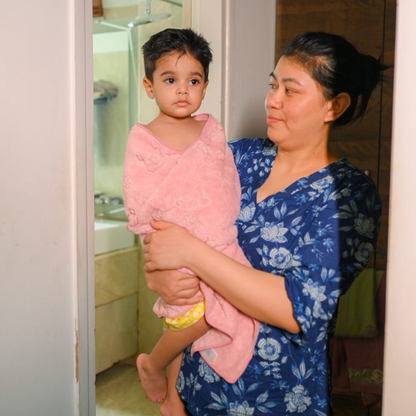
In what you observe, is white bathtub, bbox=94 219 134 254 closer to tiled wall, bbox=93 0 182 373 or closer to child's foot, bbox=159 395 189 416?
tiled wall, bbox=93 0 182 373

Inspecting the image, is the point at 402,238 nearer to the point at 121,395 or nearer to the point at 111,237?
the point at 111,237

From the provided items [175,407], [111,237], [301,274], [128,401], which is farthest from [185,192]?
[128,401]

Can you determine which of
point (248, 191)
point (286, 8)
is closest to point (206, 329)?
point (248, 191)

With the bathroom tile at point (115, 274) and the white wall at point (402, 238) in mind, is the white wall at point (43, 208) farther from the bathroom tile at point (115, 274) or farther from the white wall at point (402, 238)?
the bathroom tile at point (115, 274)

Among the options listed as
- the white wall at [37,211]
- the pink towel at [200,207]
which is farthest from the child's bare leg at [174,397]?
the white wall at [37,211]

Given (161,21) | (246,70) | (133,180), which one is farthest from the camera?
(161,21)

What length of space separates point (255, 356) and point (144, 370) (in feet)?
1.11

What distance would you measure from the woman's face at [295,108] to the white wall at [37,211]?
51 cm

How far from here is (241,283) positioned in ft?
3.20

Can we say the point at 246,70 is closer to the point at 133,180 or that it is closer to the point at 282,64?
the point at 282,64

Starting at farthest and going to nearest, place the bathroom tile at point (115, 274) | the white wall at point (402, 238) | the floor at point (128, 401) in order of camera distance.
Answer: the bathroom tile at point (115, 274) → the floor at point (128, 401) → the white wall at point (402, 238)

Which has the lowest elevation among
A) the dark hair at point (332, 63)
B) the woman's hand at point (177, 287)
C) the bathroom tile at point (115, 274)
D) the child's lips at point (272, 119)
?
the bathroom tile at point (115, 274)

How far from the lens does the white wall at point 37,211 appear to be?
1029mm

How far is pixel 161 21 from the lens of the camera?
99.1 inches
